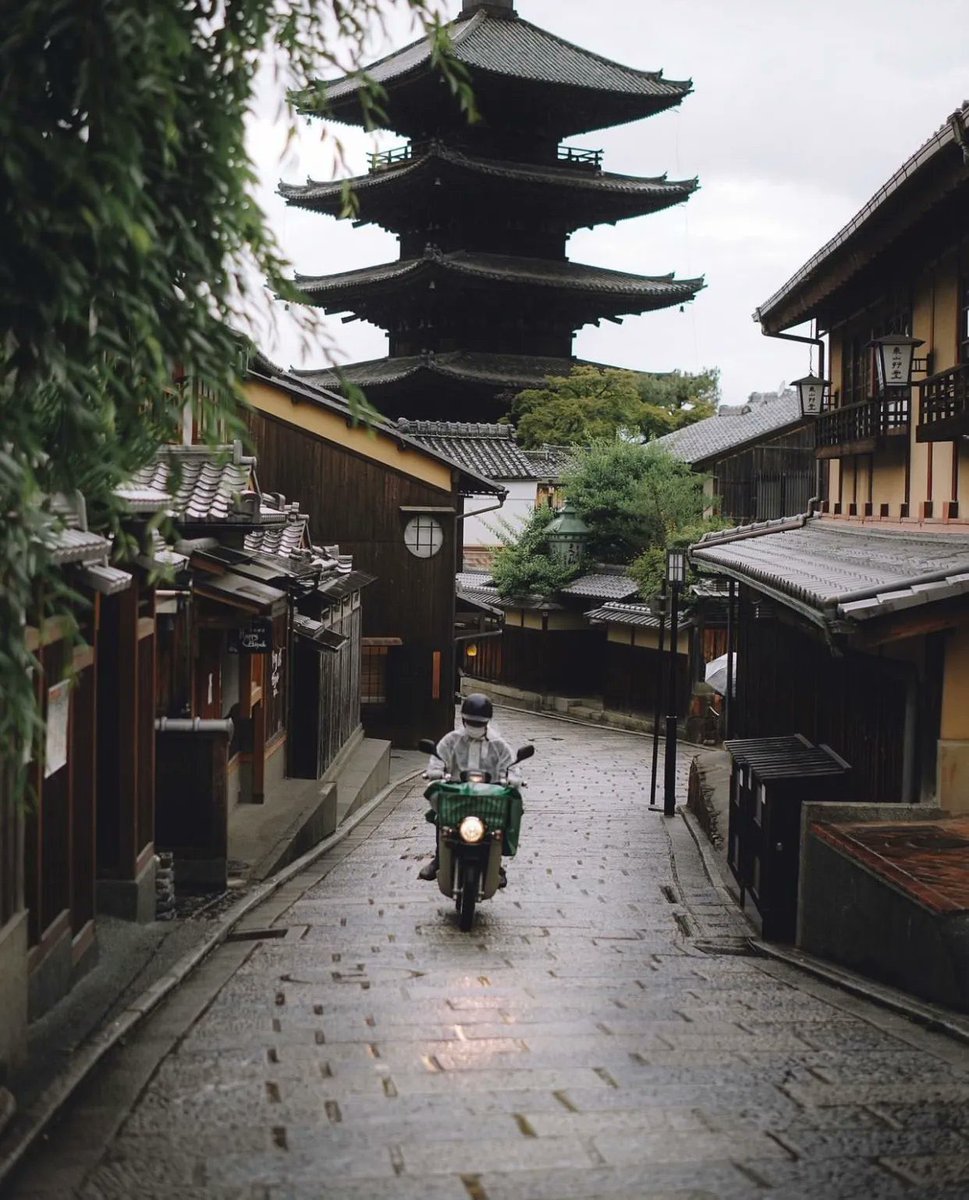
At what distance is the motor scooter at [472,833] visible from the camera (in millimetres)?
10211

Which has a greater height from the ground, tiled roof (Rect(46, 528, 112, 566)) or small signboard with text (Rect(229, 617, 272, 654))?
tiled roof (Rect(46, 528, 112, 566))

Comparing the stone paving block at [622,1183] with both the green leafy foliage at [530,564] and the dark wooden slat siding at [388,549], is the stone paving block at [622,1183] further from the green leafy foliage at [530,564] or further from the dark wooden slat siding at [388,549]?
the green leafy foliage at [530,564]

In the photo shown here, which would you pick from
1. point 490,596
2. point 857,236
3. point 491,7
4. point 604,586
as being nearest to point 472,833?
point 857,236

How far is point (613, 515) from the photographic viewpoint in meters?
38.3

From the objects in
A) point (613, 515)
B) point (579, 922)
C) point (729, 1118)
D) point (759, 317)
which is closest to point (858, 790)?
point (579, 922)

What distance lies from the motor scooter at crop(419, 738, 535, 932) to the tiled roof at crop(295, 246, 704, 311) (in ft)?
105

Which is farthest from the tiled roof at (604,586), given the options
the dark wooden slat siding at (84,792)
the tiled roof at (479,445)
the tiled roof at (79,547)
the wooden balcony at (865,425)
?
the tiled roof at (79,547)

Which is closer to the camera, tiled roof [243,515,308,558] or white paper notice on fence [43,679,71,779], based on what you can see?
white paper notice on fence [43,679,71,779]

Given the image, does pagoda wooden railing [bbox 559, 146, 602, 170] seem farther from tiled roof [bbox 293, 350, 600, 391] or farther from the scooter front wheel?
the scooter front wheel

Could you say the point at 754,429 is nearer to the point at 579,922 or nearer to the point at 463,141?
the point at 463,141

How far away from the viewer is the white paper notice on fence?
24.8 ft

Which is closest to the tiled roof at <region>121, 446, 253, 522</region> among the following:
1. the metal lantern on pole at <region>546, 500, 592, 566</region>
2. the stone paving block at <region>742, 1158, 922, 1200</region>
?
the stone paving block at <region>742, 1158, 922, 1200</region>

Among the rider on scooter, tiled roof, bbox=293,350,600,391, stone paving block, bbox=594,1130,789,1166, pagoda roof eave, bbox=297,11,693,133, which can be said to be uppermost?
pagoda roof eave, bbox=297,11,693,133

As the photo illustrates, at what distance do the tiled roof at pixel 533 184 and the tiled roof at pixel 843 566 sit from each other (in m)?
23.7
